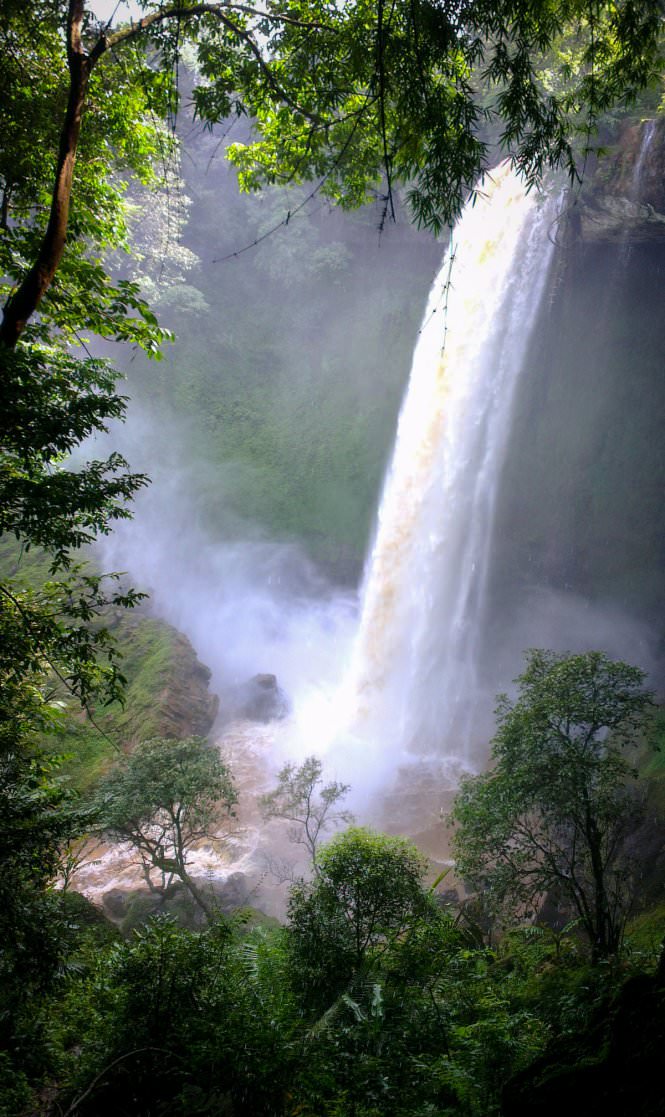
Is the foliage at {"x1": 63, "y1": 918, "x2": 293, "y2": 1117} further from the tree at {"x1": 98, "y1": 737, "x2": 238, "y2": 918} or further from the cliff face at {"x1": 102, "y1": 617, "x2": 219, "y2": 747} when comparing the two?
the cliff face at {"x1": 102, "y1": 617, "x2": 219, "y2": 747}

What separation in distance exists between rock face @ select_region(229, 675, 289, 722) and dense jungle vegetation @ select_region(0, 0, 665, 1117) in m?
15.2

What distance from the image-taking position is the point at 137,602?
4.28 m

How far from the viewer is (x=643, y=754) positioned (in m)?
12.4

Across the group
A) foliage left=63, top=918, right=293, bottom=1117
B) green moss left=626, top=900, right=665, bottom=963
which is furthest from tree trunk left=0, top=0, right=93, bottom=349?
green moss left=626, top=900, right=665, bottom=963

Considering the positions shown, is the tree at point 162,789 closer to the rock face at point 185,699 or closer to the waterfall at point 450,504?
the rock face at point 185,699

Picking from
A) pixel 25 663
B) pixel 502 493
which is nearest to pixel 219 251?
pixel 502 493

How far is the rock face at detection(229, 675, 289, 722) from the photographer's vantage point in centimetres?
2062

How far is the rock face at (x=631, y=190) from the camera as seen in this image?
48.6 feet

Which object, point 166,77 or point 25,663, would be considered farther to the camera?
point 166,77

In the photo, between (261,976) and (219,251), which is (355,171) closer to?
(261,976)

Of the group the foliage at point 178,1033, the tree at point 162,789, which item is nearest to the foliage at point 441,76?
the foliage at point 178,1033

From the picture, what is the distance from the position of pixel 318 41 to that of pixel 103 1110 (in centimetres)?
714

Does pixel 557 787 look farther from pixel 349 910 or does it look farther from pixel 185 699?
pixel 185 699

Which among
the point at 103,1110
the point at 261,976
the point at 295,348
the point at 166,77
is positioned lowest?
the point at 103,1110
